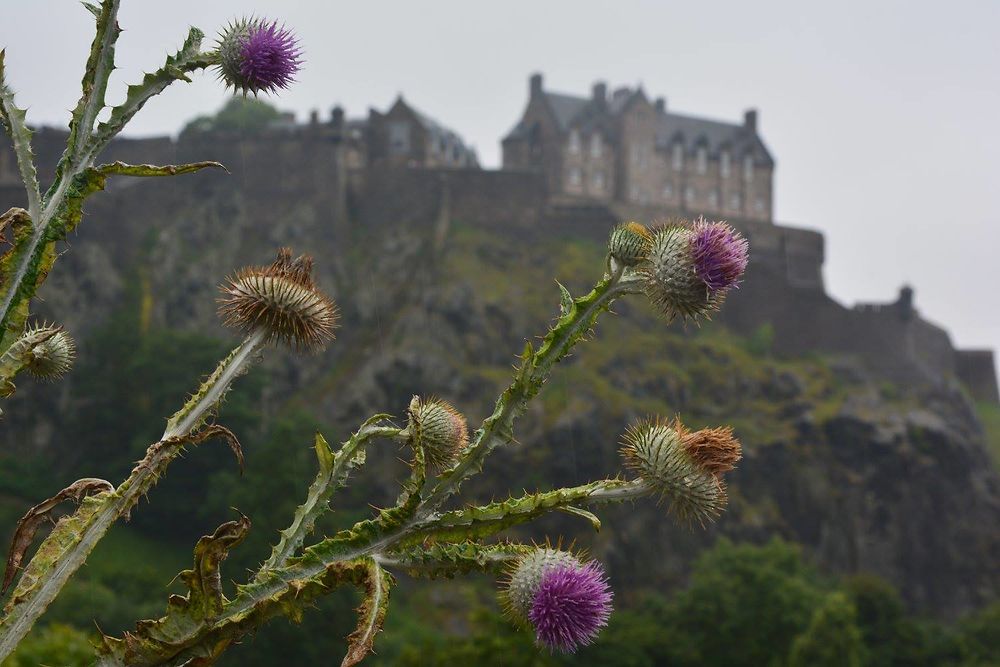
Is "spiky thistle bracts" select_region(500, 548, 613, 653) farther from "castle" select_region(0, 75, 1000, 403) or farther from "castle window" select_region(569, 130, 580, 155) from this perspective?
"castle window" select_region(569, 130, 580, 155)

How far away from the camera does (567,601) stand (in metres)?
4.04

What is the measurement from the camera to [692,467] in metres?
4.31

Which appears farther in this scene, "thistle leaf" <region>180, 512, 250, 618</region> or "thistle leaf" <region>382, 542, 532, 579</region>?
"thistle leaf" <region>382, 542, 532, 579</region>

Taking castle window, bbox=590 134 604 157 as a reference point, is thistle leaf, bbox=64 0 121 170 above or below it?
below

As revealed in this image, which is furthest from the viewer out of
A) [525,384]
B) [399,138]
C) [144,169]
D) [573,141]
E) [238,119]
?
[573,141]

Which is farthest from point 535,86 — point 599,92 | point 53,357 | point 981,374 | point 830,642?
point 53,357

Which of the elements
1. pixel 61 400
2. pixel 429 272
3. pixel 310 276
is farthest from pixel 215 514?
pixel 310 276

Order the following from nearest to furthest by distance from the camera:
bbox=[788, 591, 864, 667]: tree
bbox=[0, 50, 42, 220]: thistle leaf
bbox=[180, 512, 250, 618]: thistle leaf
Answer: bbox=[180, 512, 250, 618]: thistle leaf → bbox=[0, 50, 42, 220]: thistle leaf → bbox=[788, 591, 864, 667]: tree

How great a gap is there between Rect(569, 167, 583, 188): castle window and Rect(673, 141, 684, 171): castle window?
9.83 m

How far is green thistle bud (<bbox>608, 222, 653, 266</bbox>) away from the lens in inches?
164

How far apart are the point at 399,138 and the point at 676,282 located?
258 ft

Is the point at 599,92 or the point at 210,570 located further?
the point at 599,92

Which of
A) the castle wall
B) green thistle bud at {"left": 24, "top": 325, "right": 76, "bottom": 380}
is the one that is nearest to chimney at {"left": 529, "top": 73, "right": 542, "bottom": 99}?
the castle wall

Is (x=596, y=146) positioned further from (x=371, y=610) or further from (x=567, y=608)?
(x=371, y=610)
